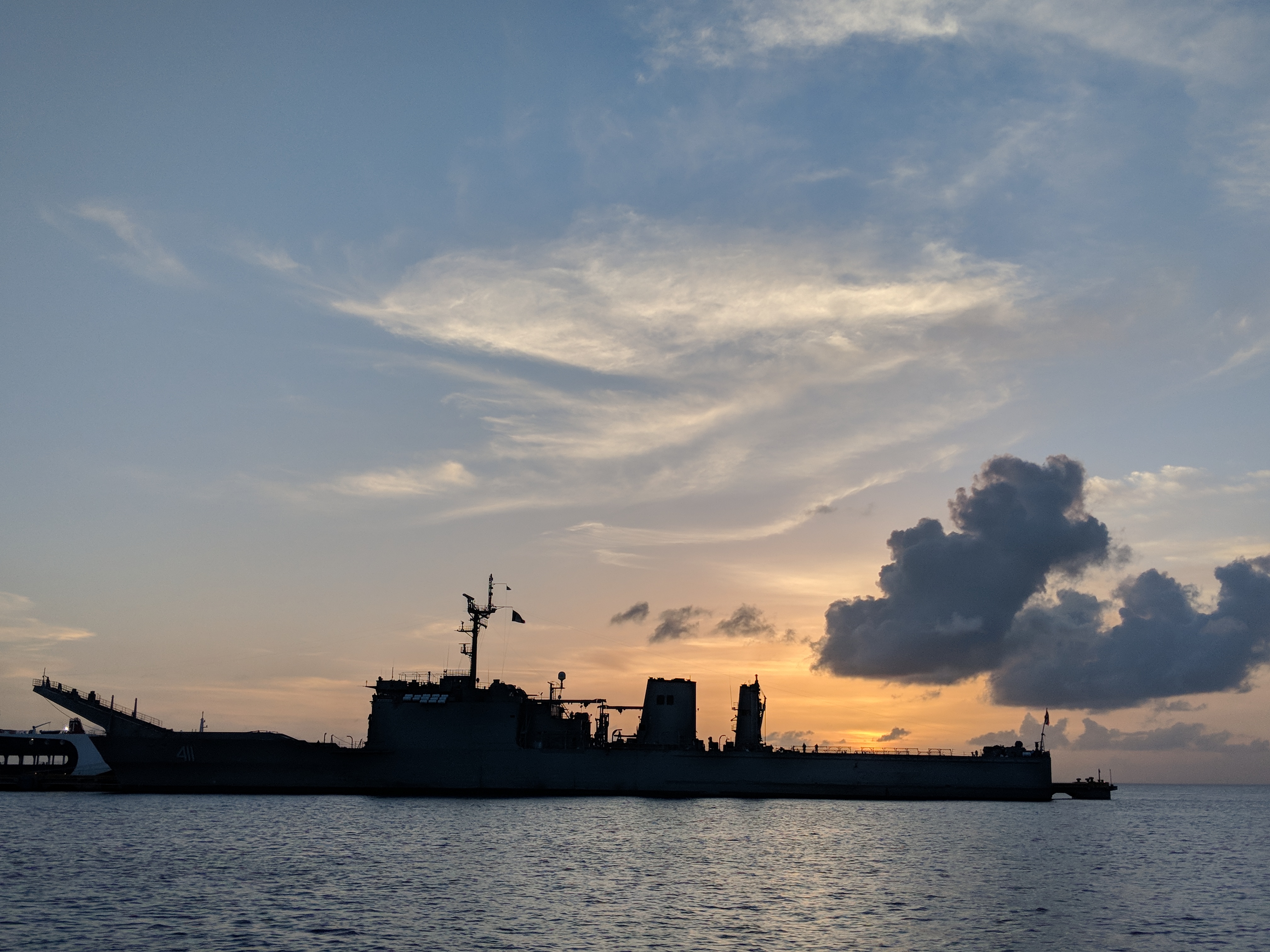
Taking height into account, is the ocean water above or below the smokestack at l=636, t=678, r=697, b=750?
below

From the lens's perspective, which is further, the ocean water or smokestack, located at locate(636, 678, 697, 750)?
smokestack, located at locate(636, 678, 697, 750)

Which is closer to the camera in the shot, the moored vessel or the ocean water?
the ocean water

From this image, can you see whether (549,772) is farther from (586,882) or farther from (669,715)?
(586,882)

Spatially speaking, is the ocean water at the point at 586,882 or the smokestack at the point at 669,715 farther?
the smokestack at the point at 669,715

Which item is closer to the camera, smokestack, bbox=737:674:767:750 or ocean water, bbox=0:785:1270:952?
ocean water, bbox=0:785:1270:952

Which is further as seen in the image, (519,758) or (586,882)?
(519,758)

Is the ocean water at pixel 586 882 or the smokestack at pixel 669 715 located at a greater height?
the smokestack at pixel 669 715

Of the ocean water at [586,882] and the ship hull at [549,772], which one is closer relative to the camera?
the ocean water at [586,882]

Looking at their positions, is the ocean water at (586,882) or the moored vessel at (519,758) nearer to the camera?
the ocean water at (586,882)

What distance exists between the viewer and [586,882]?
101 ft

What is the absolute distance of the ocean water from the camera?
23.3 m

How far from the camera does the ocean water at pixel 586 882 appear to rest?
23.3 meters

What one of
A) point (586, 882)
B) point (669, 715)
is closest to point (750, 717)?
point (669, 715)

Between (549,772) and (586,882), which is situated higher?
(549,772)
